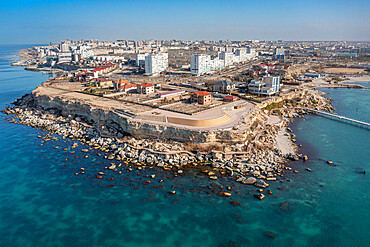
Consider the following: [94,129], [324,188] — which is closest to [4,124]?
[94,129]

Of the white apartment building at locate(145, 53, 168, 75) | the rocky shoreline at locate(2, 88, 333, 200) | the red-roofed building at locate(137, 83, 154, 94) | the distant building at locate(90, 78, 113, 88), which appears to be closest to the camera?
the rocky shoreline at locate(2, 88, 333, 200)

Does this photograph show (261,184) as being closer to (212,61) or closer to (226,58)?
(212,61)

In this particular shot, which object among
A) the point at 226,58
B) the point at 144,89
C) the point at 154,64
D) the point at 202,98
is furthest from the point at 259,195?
the point at 226,58

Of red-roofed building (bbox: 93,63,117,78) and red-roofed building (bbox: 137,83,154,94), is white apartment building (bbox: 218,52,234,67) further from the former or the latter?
red-roofed building (bbox: 137,83,154,94)

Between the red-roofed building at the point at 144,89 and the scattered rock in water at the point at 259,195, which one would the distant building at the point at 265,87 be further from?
the scattered rock in water at the point at 259,195

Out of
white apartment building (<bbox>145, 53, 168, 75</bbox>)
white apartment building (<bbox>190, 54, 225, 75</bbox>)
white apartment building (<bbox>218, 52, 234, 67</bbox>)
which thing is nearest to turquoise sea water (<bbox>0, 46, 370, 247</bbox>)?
white apartment building (<bbox>145, 53, 168, 75</bbox>)

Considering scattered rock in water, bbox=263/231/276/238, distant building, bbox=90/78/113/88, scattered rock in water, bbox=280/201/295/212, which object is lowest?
scattered rock in water, bbox=263/231/276/238

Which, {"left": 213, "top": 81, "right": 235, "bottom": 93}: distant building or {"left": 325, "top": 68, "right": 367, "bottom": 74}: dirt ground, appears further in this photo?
{"left": 325, "top": 68, "right": 367, "bottom": 74}: dirt ground
